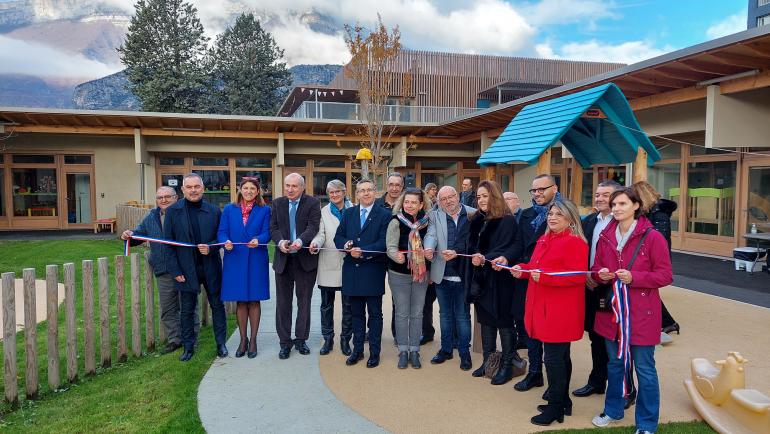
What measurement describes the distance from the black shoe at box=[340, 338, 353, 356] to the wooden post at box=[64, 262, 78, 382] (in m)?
2.44

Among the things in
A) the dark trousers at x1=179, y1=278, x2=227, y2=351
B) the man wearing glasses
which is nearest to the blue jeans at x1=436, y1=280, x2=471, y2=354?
the dark trousers at x1=179, y1=278, x2=227, y2=351

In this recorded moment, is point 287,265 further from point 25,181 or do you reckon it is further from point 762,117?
point 25,181

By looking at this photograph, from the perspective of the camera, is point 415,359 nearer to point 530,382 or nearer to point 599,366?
point 530,382

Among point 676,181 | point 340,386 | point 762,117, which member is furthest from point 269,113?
point 340,386

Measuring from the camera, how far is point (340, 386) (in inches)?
176

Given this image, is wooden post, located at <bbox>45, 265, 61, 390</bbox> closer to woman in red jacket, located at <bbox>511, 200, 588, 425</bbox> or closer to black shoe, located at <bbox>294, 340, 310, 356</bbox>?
black shoe, located at <bbox>294, 340, 310, 356</bbox>

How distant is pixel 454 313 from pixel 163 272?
3010mm

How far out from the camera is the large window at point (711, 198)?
12242mm

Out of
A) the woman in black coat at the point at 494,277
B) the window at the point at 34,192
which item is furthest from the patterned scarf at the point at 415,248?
the window at the point at 34,192

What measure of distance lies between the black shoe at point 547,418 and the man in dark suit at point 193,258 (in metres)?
3.09

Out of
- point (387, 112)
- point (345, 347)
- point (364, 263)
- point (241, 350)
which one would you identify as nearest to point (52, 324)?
point (241, 350)

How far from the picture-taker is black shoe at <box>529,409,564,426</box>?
3.69 meters

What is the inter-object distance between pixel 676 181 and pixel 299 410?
1294cm

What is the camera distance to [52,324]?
4426 millimetres
